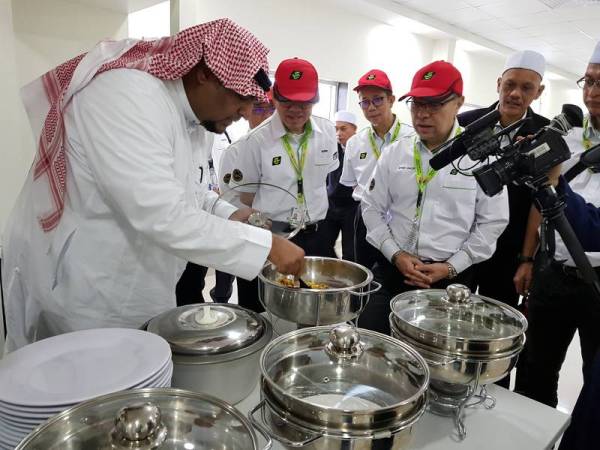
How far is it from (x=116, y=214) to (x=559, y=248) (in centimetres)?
141

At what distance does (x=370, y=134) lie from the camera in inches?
111

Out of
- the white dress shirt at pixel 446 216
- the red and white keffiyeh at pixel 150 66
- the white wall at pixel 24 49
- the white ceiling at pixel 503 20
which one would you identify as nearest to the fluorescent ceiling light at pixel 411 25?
the white ceiling at pixel 503 20

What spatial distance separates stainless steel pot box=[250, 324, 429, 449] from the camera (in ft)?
1.68

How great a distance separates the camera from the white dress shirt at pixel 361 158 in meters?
2.72

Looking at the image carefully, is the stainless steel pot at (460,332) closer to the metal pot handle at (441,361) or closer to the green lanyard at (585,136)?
the metal pot handle at (441,361)

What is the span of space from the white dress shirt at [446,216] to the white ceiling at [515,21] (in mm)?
4033

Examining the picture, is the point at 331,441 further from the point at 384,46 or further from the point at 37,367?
the point at 384,46

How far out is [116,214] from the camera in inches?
40.1

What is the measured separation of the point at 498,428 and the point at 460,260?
77cm

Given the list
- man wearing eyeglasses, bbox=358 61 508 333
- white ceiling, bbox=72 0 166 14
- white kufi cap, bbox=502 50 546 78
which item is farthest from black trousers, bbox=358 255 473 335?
white ceiling, bbox=72 0 166 14

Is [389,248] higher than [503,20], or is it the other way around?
[503,20]

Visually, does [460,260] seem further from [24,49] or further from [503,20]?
[503,20]

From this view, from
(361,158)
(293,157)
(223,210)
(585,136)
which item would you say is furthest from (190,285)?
(585,136)

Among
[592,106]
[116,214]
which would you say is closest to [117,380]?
[116,214]
